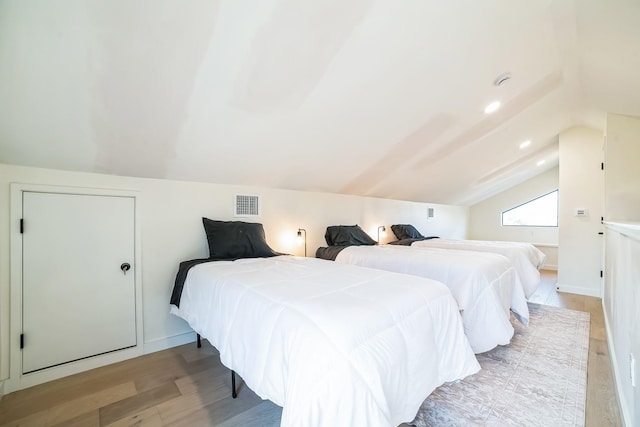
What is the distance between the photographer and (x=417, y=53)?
196cm

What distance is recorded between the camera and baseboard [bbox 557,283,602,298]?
163 inches

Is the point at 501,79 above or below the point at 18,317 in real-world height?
above

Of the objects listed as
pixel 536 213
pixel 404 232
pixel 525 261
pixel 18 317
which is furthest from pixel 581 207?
pixel 18 317

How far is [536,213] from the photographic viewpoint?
6.89 m

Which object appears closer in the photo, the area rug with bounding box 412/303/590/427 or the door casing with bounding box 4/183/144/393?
the area rug with bounding box 412/303/590/427

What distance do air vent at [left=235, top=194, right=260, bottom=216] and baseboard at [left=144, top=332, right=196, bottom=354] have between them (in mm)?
1367

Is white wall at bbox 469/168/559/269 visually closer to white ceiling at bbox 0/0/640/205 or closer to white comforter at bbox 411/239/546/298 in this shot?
white comforter at bbox 411/239/546/298

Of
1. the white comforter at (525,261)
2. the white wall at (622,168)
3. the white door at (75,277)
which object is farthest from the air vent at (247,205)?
the white wall at (622,168)

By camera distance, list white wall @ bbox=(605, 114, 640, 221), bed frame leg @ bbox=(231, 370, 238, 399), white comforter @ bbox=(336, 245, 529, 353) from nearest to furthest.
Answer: bed frame leg @ bbox=(231, 370, 238, 399) → white comforter @ bbox=(336, 245, 529, 353) → white wall @ bbox=(605, 114, 640, 221)

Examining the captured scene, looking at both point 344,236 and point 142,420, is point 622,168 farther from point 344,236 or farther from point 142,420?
point 142,420

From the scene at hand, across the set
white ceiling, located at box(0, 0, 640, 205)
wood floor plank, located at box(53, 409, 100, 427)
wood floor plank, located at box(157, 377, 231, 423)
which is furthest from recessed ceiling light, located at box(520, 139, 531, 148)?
wood floor plank, located at box(53, 409, 100, 427)

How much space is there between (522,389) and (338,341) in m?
1.75

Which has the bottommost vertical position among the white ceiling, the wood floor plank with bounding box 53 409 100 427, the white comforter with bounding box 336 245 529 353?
the wood floor plank with bounding box 53 409 100 427

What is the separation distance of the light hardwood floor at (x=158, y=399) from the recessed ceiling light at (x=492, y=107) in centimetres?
261
